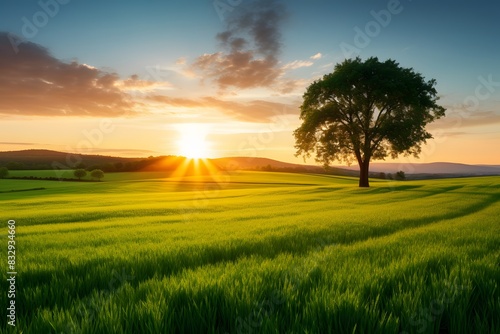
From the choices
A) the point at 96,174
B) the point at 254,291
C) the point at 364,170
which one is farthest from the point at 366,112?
the point at 96,174

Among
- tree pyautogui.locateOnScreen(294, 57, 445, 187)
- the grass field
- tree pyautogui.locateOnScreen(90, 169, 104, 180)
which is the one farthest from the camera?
tree pyautogui.locateOnScreen(90, 169, 104, 180)

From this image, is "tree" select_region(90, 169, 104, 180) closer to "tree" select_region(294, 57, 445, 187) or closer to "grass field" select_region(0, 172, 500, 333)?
"tree" select_region(294, 57, 445, 187)

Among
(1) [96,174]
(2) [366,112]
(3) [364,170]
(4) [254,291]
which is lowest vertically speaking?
(1) [96,174]

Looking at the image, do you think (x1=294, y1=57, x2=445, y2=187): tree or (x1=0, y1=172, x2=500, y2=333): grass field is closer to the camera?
(x1=0, y1=172, x2=500, y2=333): grass field

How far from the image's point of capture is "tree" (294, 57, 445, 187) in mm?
40719

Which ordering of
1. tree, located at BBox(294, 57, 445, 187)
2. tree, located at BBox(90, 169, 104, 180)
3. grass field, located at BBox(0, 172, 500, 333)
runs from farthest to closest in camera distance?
1. tree, located at BBox(90, 169, 104, 180)
2. tree, located at BBox(294, 57, 445, 187)
3. grass field, located at BBox(0, 172, 500, 333)

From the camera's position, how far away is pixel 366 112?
43062 millimetres

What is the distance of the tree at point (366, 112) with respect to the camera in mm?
40719

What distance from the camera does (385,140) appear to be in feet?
140

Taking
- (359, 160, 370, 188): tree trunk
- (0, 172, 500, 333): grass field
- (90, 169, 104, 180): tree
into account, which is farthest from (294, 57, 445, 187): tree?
(90, 169, 104, 180): tree

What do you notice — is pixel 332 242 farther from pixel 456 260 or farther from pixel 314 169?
pixel 314 169

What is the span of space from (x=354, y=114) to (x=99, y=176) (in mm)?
68096

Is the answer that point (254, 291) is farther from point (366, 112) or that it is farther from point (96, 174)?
point (96, 174)

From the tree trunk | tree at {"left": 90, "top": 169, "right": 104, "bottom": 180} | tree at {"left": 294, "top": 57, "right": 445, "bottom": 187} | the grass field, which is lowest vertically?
tree at {"left": 90, "top": 169, "right": 104, "bottom": 180}
